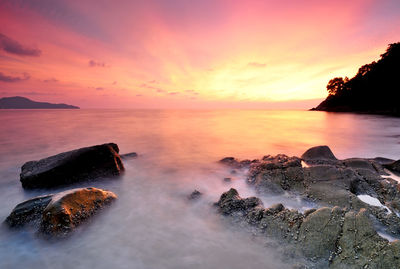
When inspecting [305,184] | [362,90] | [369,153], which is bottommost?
[369,153]

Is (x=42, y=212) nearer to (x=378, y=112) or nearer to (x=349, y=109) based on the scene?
(x=378, y=112)

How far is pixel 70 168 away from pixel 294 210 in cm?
698

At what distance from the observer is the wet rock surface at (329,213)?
10.1 ft

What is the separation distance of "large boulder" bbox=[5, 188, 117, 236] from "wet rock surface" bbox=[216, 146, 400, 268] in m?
3.32

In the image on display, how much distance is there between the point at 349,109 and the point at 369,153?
62.7 metres

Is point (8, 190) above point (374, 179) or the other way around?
the other way around

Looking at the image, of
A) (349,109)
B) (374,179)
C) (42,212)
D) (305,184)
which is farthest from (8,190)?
(349,109)

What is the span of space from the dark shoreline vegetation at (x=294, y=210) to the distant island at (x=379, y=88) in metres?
53.6

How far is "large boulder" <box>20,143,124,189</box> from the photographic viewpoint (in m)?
6.66

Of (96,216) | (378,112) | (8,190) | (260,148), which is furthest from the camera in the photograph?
(378,112)

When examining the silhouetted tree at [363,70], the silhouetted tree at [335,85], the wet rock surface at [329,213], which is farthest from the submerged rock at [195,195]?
the silhouetted tree at [335,85]

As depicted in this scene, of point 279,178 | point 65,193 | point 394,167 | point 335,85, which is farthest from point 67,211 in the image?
point 335,85

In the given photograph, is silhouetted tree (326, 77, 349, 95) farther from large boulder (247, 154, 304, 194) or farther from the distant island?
large boulder (247, 154, 304, 194)

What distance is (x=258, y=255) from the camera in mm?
3729
